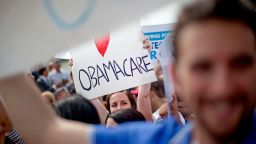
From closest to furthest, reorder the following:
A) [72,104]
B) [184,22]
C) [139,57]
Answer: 1. [184,22]
2. [72,104]
3. [139,57]

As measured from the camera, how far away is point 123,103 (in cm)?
373

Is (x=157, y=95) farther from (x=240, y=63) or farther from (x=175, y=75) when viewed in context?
(x=240, y=63)

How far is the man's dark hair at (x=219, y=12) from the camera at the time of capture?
1.20 metres

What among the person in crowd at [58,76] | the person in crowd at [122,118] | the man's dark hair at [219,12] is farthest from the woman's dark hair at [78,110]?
the person in crowd at [58,76]

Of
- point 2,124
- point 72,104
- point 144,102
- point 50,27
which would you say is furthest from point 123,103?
point 50,27

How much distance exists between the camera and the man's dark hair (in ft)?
3.92

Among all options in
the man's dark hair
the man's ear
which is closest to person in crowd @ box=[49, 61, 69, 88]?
the man's ear

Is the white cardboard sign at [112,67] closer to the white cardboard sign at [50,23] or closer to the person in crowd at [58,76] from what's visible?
the white cardboard sign at [50,23]

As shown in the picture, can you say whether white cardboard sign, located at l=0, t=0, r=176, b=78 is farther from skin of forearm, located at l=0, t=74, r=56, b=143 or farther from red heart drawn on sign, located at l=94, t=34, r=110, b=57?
red heart drawn on sign, located at l=94, t=34, r=110, b=57

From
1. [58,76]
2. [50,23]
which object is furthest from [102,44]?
[58,76]

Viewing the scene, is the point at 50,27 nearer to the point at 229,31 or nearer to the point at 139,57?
the point at 229,31

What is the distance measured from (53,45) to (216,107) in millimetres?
465

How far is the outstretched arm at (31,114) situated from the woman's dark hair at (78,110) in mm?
618

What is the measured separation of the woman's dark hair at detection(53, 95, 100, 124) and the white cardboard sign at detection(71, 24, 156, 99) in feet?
4.16
